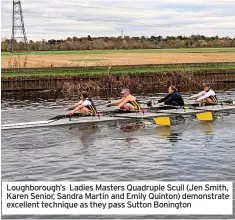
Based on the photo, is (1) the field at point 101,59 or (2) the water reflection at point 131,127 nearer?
(2) the water reflection at point 131,127

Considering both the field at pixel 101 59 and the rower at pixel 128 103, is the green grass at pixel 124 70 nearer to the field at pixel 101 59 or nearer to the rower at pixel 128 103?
the field at pixel 101 59

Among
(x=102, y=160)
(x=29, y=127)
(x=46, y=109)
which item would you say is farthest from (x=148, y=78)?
(x=102, y=160)

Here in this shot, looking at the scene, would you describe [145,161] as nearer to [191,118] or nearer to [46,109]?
[191,118]

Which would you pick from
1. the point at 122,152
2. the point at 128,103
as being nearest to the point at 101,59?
the point at 128,103

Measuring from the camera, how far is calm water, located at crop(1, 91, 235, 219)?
16.7 m

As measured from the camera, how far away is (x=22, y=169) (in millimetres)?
17453

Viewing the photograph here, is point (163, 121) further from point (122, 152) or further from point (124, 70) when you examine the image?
point (124, 70)

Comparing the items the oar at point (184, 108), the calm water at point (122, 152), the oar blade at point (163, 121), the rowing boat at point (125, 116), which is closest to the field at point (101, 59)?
→ the rowing boat at point (125, 116)

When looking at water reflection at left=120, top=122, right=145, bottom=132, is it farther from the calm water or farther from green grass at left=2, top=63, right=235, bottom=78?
green grass at left=2, top=63, right=235, bottom=78

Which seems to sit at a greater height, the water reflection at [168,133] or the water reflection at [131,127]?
the water reflection at [131,127]

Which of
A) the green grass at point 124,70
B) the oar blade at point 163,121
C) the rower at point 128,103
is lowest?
the oar blade at point 163,121
